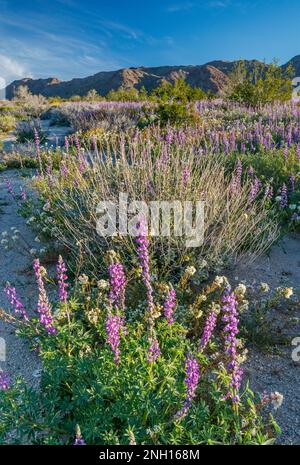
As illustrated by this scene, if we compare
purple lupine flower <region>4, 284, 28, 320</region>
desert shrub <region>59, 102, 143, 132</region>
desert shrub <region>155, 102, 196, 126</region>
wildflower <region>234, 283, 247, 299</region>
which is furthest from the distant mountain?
purple lupine flower <region>4, 284, 28, 320</region>

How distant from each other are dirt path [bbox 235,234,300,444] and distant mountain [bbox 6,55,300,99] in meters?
62.2

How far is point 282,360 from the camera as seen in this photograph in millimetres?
2814

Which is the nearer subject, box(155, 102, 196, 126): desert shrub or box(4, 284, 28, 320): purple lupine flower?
box(4, 284, 28, 320): purple lupine flower

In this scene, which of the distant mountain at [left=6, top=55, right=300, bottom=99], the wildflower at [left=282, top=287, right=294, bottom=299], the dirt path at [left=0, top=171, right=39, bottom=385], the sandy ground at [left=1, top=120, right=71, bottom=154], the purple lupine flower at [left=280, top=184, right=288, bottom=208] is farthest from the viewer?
the distant mountain at [left=6, top=55, right=300, bottom=99]

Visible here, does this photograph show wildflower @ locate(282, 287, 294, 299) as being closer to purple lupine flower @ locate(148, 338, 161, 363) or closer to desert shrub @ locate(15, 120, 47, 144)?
purple lupine flower @ locate(148, 338, 161, 363)

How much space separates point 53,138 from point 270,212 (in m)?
9.45

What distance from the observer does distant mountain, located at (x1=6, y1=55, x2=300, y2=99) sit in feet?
225

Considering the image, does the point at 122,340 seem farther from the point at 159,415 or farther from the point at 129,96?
the point at 129,96

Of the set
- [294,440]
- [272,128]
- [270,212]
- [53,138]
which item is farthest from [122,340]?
[53,138]

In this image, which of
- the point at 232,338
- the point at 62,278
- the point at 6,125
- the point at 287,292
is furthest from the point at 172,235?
the point at 6,125

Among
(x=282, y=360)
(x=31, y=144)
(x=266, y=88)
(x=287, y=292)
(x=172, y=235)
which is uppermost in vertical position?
(x=266, y=88)

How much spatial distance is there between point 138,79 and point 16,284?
270ft

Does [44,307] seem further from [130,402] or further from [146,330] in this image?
[146,330]

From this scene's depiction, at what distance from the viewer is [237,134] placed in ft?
26.0
